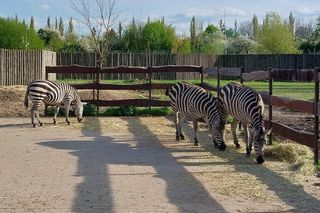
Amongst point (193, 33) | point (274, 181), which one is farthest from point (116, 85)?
point (193, 33)

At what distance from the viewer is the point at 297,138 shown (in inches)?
436

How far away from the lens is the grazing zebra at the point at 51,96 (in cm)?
1641

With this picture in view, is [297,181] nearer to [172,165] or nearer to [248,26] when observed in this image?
[172,165]

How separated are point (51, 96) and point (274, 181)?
892cm

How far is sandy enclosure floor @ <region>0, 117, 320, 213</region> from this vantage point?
762 cm

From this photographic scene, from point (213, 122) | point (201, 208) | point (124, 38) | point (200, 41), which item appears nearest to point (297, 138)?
point (213, 122)

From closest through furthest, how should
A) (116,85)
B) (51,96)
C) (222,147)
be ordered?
(222,147) < (51,96) < (116,85)

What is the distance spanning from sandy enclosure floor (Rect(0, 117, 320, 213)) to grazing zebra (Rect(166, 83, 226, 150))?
340 mm

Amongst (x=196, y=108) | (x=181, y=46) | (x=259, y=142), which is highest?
(x=181, y=46)

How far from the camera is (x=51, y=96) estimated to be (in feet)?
54.6

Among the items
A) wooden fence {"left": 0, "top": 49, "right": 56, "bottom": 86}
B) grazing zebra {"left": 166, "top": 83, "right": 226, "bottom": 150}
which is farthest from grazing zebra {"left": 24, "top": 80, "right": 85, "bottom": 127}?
wooden fence {"left": 0, "top": 49, "right": 56, "bottom": 86}

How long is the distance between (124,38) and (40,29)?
1225cm

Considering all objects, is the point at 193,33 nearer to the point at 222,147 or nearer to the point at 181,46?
the point at 181,46

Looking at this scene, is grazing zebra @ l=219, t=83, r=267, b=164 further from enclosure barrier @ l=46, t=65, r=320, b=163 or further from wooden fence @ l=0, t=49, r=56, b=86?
wooden fence @ l=0, t=49, r=56, b=86
